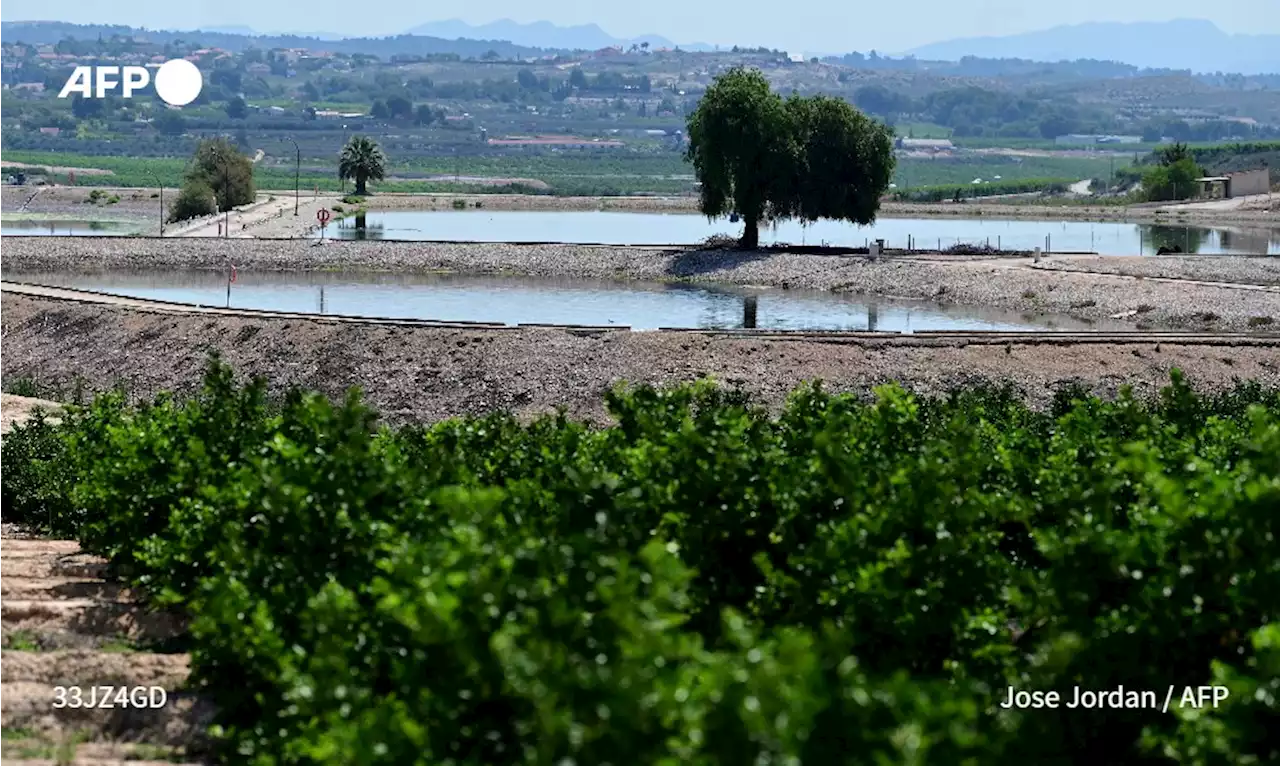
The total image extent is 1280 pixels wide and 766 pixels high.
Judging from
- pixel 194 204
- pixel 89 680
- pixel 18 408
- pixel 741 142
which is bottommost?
pixel 18 408

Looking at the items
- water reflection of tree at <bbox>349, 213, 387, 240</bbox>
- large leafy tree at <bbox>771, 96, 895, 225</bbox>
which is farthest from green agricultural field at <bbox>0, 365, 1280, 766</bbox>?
water reflection of tree at <bbox>349, 213, 387, 240</bbox>

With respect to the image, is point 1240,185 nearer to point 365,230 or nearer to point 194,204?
point 365,230

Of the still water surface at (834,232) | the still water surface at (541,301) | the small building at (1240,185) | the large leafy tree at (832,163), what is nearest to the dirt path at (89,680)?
the still water surface at (541,301)

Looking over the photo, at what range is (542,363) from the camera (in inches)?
2291

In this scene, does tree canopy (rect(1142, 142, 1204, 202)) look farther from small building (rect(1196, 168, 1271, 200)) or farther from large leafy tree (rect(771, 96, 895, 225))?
large leafy tree (rect(771, 96, 895, 225))

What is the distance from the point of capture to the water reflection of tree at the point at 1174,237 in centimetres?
10915

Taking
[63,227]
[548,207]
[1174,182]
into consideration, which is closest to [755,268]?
[63,227]

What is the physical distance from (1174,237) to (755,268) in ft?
122

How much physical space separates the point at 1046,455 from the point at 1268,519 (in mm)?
8530

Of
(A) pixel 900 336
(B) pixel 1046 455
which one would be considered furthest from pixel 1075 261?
(B) pixel 1046 455

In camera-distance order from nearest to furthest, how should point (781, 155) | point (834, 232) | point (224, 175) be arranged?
1. point (781, 155)
2. point (834, 232)
3. point (224, 175)

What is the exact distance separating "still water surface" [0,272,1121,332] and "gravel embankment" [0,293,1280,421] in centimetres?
830

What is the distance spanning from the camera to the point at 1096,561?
67.5 feet

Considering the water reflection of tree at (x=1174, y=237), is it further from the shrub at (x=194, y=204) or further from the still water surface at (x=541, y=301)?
the shrub at (x=194, y=204)
